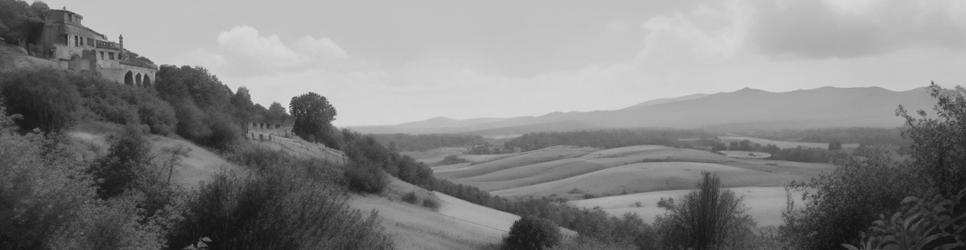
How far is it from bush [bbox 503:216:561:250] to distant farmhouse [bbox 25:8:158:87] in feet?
Result: 119

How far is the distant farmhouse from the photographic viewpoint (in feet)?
169

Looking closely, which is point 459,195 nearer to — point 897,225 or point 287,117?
point 287,117

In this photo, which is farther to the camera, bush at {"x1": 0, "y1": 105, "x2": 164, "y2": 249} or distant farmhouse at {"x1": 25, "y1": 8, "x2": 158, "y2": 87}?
distant farmhouse at {"x1": 25, "y1": 8, "x2": 158, "y2": 87}

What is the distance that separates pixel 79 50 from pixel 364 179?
27999 millimetres

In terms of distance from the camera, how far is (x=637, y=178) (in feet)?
306

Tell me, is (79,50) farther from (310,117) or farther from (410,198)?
(410,198)

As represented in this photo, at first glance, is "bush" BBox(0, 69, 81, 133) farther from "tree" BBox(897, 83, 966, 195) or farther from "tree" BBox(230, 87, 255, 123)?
"tree" BBox(897, 83, 966, 195)

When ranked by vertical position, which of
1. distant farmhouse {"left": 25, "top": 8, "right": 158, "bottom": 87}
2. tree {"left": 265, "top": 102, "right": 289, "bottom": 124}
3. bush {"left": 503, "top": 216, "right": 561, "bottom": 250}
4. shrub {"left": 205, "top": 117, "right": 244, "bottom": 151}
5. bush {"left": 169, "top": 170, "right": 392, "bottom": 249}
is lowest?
bush {"left": 503, "top": 216, "right": 561, "bottom": 250}

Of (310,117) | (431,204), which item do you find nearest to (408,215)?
(431,204)

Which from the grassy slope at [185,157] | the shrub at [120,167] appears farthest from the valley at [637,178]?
the shrub at [120,167]

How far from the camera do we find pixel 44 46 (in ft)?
173

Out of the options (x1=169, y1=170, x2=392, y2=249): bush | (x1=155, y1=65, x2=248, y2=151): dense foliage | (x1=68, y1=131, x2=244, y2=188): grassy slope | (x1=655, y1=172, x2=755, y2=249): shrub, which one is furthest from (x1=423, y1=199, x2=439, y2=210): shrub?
(x1=169, y1=170, x2=392, y2=249): bush

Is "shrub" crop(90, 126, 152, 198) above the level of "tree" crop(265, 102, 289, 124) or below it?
below

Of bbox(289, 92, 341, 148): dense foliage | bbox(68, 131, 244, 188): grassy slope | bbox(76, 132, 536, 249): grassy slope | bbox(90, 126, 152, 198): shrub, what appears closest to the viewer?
bbox(90, 126, 152, 198): shrub
